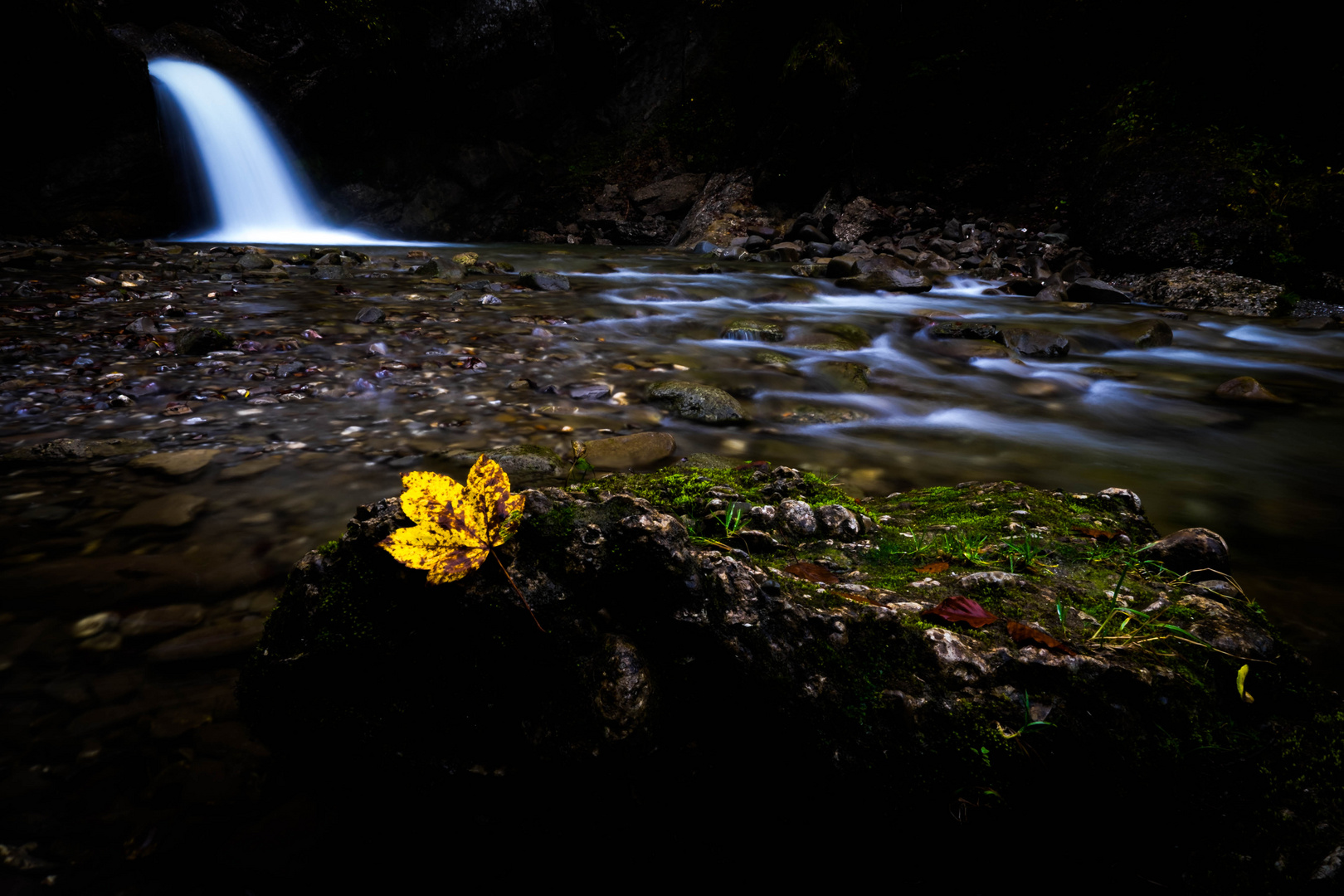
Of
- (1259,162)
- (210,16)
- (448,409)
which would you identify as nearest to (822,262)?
(1259,162)

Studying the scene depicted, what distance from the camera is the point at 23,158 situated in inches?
484

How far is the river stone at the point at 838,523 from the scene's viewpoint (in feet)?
5.84

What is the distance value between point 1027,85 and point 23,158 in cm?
2131

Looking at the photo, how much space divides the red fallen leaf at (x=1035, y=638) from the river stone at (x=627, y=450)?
220 centimetres

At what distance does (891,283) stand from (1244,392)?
5.50 metres

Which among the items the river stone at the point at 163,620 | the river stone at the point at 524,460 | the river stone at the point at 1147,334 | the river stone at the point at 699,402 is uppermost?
the river stone at the point at 1147,334

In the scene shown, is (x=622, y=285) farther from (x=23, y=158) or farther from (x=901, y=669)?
(x=23, y=158)

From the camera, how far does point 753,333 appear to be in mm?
6672

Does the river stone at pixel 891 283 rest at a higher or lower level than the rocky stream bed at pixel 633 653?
higher

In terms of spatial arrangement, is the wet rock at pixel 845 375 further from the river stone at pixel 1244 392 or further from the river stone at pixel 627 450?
the river stone at pixel 1244 392

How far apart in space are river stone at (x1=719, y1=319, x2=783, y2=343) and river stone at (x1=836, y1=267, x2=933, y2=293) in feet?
12.7

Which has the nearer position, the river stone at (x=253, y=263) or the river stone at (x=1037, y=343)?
the river stone at (x=1037, y=343)

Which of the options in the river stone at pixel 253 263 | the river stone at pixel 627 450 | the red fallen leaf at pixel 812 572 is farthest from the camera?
the river stone at pixel 253 263

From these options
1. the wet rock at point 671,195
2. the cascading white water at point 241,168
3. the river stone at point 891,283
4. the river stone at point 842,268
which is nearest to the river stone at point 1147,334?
the river stone at point 891,283
